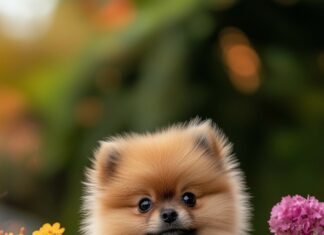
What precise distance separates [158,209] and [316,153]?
3067 millimetres

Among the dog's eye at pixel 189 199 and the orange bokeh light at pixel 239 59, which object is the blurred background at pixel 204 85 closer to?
the orange bokeh light at pixel 239 59

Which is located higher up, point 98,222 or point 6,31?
point 6,31

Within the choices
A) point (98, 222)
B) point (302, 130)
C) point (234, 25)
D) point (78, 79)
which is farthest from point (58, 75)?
point (98, 222)

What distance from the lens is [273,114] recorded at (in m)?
4.99

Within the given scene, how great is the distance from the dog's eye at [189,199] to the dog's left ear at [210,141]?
0.13 metres

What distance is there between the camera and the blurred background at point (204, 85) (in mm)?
4699

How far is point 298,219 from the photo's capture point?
183 cm

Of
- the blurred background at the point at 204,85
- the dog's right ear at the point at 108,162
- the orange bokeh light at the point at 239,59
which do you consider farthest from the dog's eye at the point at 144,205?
the orange bokeh light at the point at 239,59

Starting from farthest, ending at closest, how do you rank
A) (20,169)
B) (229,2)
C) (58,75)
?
1. (20,169)
2. (58,75)
3. (229,2)

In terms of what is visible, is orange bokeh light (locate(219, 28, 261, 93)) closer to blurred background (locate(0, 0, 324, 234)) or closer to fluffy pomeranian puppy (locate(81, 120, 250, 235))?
blurred background (locate(0, 0, 324, 234))

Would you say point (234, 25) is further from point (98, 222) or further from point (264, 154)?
point (98, 222)

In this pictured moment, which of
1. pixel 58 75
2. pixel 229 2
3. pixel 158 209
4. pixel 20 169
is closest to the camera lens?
pixel 158 209

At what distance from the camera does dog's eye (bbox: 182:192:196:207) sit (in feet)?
6.53

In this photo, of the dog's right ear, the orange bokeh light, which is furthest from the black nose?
the orange bokeh light
